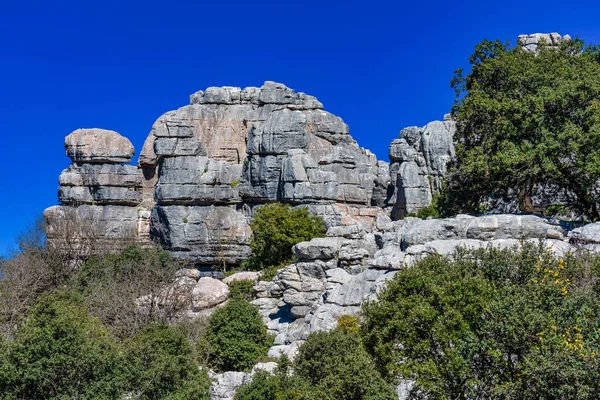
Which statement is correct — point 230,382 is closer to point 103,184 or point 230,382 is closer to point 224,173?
point 224,173

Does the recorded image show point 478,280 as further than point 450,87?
No

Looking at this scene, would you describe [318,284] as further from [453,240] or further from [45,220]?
[45,220]

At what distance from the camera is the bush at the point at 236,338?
24.9 m

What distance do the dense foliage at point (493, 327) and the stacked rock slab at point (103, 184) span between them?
39.5 metres

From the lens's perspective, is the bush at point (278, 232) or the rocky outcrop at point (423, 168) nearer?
the bush at point (278, 232)

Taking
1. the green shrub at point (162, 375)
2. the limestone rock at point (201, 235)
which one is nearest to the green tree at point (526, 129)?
the green shrub at point (162, 375)

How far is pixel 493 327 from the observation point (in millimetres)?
13711

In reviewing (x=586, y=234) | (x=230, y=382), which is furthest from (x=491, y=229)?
(x=230, y=382)

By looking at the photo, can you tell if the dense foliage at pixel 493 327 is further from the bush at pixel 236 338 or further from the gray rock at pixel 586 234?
the bush at pixel 236 338

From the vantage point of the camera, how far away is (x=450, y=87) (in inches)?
1328

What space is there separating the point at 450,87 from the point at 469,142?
4855 millimetres

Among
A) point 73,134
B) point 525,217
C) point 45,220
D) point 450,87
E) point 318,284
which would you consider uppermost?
point 73,134

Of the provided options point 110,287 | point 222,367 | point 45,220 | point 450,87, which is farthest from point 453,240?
point 45,220

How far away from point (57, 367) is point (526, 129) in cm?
2116
